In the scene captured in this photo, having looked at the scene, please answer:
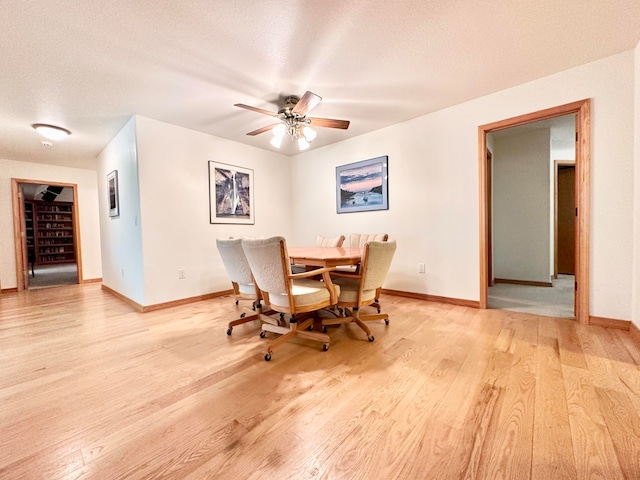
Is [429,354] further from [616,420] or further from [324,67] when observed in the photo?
[324,67]

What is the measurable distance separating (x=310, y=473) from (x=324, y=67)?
2.66m

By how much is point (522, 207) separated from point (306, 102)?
3984 millimetres

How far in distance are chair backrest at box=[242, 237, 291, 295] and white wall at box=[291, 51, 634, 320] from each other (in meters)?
2.20

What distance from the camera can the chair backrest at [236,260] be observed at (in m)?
2.29

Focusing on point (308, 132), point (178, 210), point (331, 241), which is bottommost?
point (331, 241)

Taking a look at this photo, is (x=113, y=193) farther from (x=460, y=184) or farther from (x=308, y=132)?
(x=460, y=184)

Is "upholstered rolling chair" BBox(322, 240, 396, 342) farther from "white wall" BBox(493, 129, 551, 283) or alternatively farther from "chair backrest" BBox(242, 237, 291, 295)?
"white wall" BBox(493, 129, 551, 283)

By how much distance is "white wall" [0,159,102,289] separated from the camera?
4.47 m

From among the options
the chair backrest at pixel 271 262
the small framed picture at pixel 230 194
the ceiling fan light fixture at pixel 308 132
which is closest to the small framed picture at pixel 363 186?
the ceiling fan light fixture at pixel 308 132

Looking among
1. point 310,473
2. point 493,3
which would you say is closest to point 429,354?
point 310,473

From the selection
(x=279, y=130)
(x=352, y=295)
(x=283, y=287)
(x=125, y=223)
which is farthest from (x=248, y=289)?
(x=125, y=223)

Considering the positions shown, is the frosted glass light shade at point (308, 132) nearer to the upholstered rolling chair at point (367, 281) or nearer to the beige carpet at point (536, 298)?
the upholstered rolling chair at point (367, 281)

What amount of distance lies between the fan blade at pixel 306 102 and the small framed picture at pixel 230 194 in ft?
6.37

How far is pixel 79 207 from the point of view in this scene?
521 centimetres
